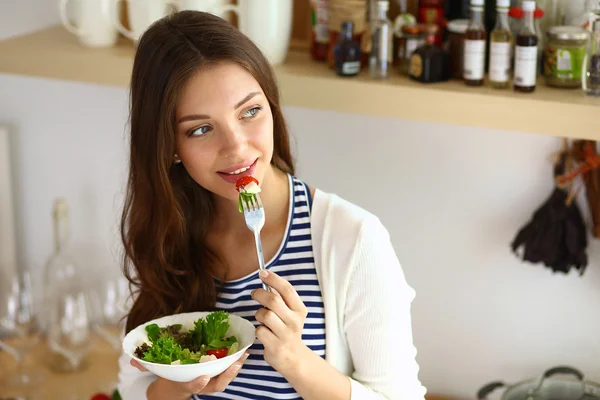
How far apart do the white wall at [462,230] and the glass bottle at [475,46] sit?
0.27 meters

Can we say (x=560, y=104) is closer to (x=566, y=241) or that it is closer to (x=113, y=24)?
(x=566, y=241)

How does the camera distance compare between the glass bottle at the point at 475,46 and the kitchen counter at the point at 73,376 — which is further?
the kitchen counter at the point at 73,376

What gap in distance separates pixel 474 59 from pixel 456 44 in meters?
0.08

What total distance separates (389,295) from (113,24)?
2.97 ft

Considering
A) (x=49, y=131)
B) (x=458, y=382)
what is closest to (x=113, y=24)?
(x=49, y=131)

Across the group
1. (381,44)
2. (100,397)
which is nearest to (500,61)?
(381,44)

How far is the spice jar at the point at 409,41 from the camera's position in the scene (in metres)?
1.47

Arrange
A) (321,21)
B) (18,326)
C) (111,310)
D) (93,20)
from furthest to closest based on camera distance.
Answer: (111,310)
(18,326)
(93,20)
(321,21)

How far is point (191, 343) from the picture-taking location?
121 cm

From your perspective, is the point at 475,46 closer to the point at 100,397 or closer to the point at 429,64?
the point at 429,64

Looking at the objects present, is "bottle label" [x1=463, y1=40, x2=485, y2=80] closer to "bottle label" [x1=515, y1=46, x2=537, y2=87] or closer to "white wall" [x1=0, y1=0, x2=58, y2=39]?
"bottle label" [x1=515, y1=46, x2=537, y2=87]

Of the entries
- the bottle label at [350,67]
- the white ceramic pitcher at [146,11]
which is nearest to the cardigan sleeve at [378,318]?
the bottle label at [350,67]

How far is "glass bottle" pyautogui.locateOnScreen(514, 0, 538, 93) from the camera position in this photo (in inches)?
52.2

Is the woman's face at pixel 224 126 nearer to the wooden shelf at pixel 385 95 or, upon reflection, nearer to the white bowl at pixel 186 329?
the white bowl at pixel 186 329
